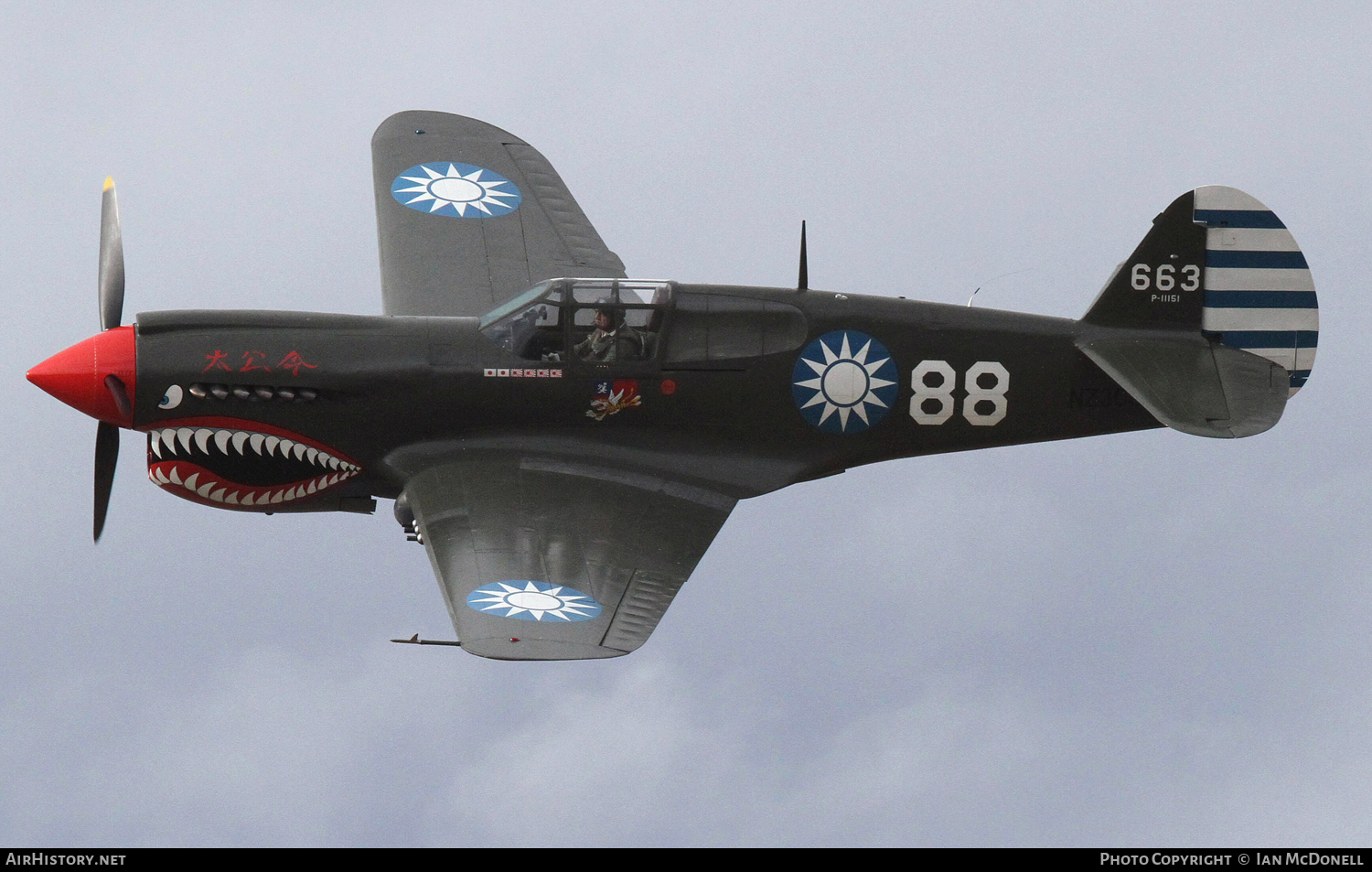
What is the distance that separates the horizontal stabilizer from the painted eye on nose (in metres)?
7.26

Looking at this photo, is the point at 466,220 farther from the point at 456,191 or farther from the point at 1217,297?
the point at 1217,297

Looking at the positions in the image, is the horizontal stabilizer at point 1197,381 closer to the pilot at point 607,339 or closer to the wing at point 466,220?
the pilot at point 607,339

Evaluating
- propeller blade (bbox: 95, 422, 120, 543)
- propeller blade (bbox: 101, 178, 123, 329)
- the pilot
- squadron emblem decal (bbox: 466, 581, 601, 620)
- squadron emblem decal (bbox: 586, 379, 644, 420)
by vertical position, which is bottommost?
squadron emblem decal (bbox: 466, 581, 601, 620)

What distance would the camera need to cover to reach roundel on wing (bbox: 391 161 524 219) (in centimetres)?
2103

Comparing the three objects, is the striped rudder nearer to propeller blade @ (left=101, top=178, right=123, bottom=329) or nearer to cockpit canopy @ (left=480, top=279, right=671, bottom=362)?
cockpit canopy @ (left=480, top=279, right=671, bottom=362)

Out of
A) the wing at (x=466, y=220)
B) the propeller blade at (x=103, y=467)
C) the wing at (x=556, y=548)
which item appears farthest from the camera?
the wing at (x=466, y=220)

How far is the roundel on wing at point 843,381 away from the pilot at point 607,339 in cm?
137

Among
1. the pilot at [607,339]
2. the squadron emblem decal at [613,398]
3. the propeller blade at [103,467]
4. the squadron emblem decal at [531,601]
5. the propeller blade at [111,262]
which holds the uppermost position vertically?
the propeller blade at [111,262]

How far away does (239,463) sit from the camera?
60.7 feet

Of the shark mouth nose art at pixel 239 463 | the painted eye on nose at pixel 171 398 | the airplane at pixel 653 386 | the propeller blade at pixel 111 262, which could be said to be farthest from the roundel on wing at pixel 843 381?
the propeller blade at pixel 111 262

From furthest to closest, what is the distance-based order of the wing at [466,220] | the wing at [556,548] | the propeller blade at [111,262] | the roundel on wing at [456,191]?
the roundel on wing at [456,191]
the wing at [466,220]
the propeller blade at [111,262]
the wing at [556,548]

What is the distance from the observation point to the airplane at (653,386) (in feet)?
59.6

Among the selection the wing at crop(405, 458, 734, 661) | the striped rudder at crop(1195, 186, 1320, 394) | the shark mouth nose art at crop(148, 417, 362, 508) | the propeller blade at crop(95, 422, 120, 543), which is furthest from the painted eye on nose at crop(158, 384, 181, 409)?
the striped rudder at crop(1195, 186, 1320, 394)

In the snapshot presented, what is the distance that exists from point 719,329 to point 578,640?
345 cm
